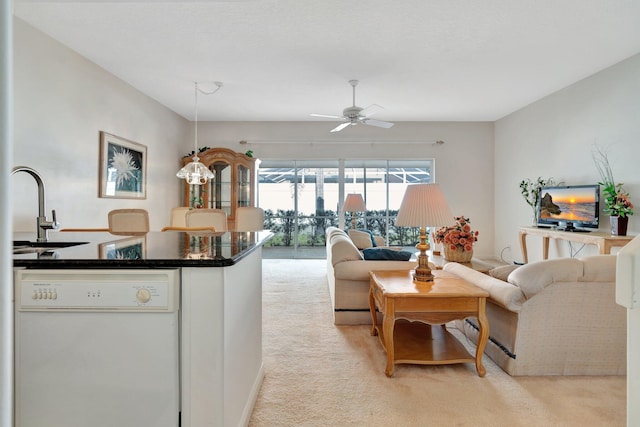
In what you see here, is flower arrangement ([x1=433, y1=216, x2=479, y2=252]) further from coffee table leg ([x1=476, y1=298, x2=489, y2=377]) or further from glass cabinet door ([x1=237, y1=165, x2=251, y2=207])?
glass cabinet door ([x1=237, y1=165, x2=251, y2=207])

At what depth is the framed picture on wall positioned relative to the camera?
3.90 meters

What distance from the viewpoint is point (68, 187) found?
3373mm

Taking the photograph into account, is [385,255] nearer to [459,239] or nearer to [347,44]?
[459,239]

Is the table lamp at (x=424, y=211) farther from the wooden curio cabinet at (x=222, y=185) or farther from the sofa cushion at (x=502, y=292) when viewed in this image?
the wooden curio cabinet at (x=222, y=185)

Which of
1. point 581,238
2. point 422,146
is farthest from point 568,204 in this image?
point 422,146

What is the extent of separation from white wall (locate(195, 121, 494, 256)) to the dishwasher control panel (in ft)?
17.3

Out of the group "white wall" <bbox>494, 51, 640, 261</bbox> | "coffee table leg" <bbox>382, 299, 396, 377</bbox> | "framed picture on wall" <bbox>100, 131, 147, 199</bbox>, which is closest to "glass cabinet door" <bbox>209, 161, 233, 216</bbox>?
"framed picture on wall" <bbox>100, 131, 147, 199</bbox>

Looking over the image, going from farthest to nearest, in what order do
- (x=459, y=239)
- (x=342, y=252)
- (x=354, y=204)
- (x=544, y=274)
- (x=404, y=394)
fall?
1. (x=354, y=204)
2. (x=459, y=239)
3. (x=342, y=252)
4. (x=544, y=274)
5. (x=404, y=394)

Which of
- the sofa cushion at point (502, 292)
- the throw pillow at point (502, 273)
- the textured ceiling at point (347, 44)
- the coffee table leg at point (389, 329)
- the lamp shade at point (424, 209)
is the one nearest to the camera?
the sofa cushion at point (502, 292)

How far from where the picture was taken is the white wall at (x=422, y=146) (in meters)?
6.30

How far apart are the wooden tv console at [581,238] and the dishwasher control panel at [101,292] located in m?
3.89

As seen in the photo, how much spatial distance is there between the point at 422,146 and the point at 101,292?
6.00m

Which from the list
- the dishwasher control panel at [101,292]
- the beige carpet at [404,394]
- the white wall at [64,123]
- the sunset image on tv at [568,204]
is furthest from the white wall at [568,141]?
the white wall at [64,123]

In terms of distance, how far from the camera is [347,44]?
3256 mm
